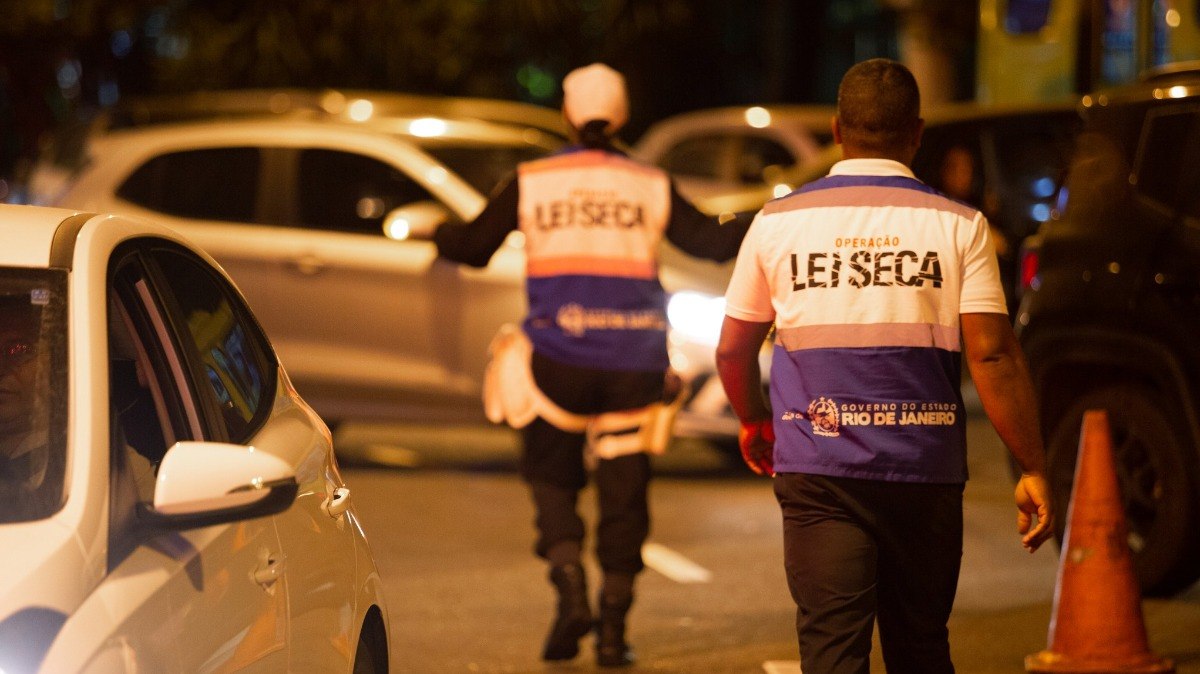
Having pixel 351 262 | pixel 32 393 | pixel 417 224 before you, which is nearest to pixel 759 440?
pixel 32 393

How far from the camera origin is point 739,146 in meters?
16.5

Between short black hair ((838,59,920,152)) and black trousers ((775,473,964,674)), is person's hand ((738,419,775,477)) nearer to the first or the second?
black trousers ((775,473,964,674))

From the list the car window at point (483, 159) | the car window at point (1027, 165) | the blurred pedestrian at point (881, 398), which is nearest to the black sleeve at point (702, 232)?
the blurred pedestrian at point (881, 398)

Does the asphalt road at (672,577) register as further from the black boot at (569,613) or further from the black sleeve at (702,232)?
the black sleeve at (702,232)

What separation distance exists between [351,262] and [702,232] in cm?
464

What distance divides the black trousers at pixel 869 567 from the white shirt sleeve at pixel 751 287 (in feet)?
1.25

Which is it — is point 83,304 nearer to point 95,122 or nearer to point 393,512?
point 393,512

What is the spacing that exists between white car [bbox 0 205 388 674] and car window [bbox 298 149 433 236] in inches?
257

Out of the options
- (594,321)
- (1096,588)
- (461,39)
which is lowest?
(1096,588)

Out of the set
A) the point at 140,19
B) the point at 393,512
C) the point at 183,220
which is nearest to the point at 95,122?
the point at 183,220

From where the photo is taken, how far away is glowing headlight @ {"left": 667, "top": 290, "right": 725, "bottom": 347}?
10.6m

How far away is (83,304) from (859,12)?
2695cm

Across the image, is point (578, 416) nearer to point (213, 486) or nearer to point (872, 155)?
point (872, 155)

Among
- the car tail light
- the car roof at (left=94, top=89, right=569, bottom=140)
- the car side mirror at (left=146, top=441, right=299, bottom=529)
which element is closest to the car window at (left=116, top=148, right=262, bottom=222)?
the car roof at (left=94, top=89, right=569, bottom=140)
